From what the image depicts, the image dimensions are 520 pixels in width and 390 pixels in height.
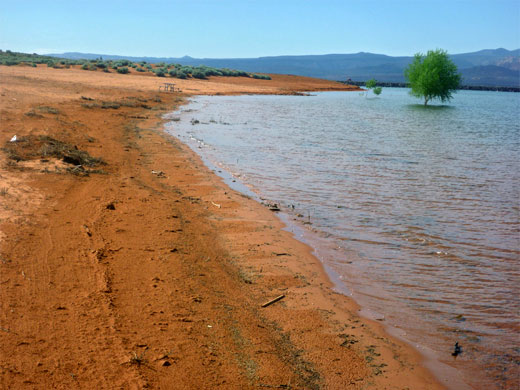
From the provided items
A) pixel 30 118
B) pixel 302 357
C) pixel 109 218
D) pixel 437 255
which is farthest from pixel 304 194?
pixel 30 118

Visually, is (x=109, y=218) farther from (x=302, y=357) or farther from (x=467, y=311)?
(x=467, y=311)

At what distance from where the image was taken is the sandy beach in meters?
4.09

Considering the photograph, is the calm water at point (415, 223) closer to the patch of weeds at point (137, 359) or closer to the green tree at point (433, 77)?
the patch of weeds at point (137, 359)

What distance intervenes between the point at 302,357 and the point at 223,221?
4439mm

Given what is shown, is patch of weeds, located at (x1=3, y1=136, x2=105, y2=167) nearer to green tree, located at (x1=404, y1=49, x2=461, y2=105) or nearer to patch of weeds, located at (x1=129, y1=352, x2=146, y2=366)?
patch of weeds, located at (x1=129, y1=352, x2=146, y2=366)

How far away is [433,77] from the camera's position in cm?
5962

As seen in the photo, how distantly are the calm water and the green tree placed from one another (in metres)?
40.9

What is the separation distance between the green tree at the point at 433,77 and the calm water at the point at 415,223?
4091cm

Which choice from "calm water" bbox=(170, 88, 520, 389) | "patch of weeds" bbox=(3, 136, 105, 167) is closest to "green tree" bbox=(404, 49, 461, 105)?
"calm water" bbox=(170, 88, 520, 389)

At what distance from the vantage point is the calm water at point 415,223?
5543mm

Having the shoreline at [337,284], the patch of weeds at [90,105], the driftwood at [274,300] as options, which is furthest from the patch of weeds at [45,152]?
A: the patch of weeds at [90,105]

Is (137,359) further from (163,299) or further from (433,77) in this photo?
(433,77)

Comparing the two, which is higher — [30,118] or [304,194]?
[30,118]

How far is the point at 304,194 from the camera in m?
11.5
